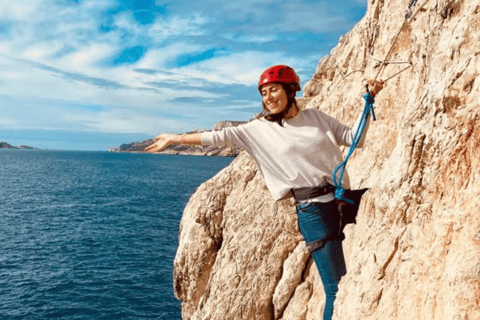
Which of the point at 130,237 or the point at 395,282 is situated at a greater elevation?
the point at 395,282

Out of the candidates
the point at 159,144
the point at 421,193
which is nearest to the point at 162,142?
the point at 159,144

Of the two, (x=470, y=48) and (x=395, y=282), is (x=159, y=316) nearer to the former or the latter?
(x=395, y=282)

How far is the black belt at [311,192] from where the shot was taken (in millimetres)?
5949

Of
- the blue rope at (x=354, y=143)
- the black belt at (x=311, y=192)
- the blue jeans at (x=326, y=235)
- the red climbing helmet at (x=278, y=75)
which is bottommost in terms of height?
the blue jeans at (x=326, y=235)

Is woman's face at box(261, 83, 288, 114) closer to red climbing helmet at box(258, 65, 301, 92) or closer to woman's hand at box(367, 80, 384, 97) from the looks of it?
red climbing helmet at box(258, 65, 301, 92)

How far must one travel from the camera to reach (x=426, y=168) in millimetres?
5289

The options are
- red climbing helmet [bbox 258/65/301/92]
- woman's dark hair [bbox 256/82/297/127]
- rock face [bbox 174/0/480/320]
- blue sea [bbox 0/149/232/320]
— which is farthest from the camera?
blue sea [bbox 0/149/232/320]

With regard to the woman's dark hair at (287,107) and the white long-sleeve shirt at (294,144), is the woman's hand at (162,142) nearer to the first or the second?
the white long-sleeve shirt at (294,144)

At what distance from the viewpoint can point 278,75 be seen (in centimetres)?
574

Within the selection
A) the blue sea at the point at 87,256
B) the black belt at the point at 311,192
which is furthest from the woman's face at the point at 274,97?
the blue sea at the point at 87,256

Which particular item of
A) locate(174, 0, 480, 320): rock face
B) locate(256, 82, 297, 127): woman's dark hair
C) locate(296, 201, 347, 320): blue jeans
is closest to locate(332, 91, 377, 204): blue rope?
locate(296, 201, 347, 320): blue jeans

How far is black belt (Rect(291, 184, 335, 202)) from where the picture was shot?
5.95m

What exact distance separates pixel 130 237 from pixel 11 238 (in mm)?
15125

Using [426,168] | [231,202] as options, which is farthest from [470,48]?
[231,202]
